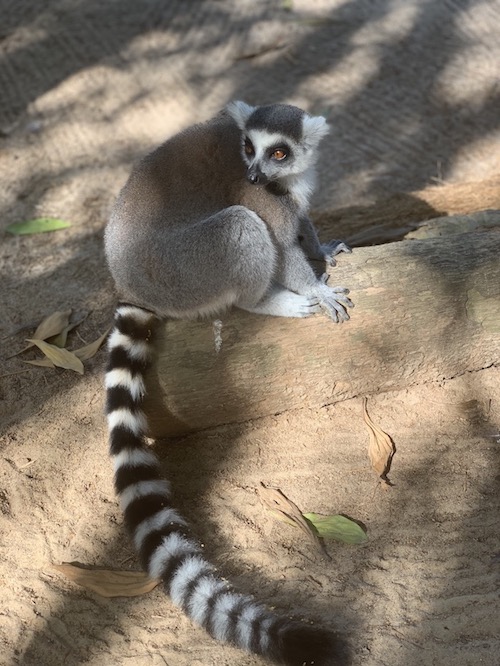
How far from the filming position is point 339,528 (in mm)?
3432

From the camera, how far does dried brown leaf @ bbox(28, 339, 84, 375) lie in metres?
4.43

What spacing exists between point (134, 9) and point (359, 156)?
4260 millimetres

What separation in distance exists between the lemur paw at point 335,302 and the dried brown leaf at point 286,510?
37.4 inches

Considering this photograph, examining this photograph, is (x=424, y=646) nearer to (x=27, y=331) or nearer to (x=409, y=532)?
(x=409, y=532)

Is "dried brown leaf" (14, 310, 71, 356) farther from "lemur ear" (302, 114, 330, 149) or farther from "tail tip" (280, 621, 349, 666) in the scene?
"tail tip" (280, 621, 349, 666)

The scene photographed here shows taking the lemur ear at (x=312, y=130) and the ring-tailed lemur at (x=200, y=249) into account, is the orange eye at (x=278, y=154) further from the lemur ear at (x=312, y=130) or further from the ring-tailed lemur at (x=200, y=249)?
the lemur ear at (x=312, y=130)

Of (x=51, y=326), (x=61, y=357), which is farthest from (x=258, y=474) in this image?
(x=51, y=326)

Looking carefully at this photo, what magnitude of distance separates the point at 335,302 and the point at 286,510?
1092 mm

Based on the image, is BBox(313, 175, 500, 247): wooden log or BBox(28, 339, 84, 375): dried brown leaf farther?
BBox(313, 175, 500, 247): wooden log

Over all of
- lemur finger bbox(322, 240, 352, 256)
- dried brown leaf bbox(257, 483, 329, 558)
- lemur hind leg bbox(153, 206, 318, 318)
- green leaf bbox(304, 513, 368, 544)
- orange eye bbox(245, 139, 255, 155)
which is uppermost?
orange eye bbox(245, 139, 255, 155)

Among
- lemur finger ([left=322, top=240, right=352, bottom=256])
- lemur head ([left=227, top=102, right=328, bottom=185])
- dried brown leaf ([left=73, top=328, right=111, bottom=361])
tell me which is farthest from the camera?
dried brown leaf ([left=73, top=328, right=111, bottom=361])

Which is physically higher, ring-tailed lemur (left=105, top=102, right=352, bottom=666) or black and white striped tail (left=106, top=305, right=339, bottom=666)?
ring-tailed lemur (left=105, top=102, right=352, bottom=666)

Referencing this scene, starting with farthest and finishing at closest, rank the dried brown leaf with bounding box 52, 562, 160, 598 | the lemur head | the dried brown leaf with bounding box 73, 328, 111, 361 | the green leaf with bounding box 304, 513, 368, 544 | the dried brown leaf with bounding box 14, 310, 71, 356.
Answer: the dried brown leaf with bounding box 14, 310, 71, 356 → the dried brown leaf with bounding box 73, 328, 111, 361 → the lemur head → the green leaf with bounding box 304, 513, 368, 544 → the dried brown leaf with bounding box 52, 562, 160, 598

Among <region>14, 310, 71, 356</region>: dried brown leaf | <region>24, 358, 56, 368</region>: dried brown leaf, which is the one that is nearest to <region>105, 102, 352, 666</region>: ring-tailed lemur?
<region>24, 358, 56, 368</region>: dried brown leaf
